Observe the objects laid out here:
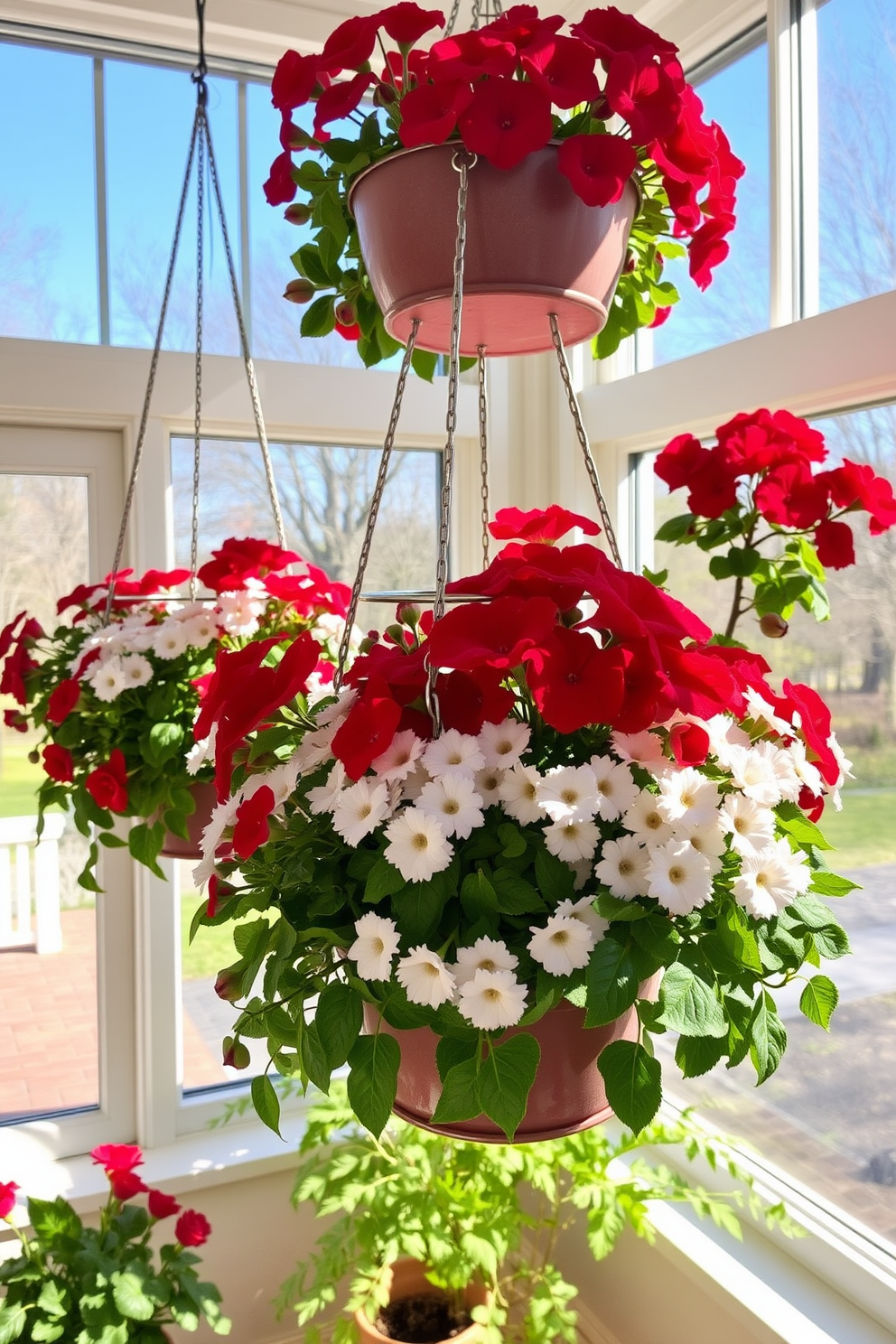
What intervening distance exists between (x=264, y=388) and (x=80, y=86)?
0.60 metres

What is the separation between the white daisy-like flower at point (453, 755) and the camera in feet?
1.95

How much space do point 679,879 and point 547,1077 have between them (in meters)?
0.17

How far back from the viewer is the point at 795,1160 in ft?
5.15

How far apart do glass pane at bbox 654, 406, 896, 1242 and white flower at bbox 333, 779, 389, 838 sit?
3.38 ft

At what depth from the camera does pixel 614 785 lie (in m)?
0.60

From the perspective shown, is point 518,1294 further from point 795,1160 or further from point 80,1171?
point 80,1171

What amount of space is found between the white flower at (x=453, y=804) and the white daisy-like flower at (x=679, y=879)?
98 mm

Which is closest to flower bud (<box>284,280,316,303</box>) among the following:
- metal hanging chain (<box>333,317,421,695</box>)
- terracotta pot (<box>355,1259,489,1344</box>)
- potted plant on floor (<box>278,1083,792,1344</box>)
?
metal hanging chain (<box>333,317,421,695</box>)

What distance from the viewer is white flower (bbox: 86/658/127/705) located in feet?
3.56

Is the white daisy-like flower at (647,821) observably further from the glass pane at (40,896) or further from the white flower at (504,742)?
the glass pane at (40,896)

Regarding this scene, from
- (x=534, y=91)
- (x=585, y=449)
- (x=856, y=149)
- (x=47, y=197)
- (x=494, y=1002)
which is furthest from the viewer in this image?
(x=47, y=197)

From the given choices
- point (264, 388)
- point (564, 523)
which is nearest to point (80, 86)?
point (264, 388)

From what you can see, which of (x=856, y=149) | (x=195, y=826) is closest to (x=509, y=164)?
(x=195, y=826)

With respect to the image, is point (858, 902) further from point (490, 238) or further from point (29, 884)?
point (29, 884)
